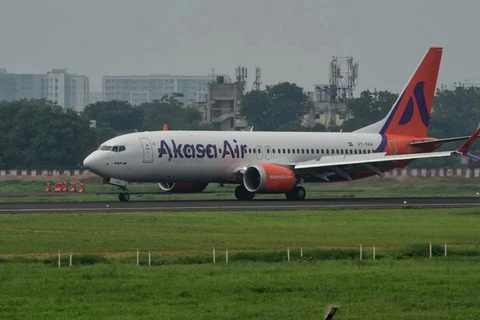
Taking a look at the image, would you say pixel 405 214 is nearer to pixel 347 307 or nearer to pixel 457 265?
pixel 457 265

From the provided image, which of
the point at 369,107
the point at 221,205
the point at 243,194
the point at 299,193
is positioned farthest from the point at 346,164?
the point at 369,107

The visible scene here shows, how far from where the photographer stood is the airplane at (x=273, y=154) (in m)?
70.6

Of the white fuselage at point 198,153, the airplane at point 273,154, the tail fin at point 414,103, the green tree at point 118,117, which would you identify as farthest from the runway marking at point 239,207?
the green tree at point 118,117

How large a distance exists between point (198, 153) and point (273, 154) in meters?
5.87

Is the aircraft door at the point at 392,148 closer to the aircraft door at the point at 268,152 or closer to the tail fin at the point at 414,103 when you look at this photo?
the tail fin at the point at 414,103

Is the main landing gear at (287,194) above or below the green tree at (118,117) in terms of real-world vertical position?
below

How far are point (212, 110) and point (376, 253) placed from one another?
509 feet

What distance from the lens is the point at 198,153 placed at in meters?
72.1

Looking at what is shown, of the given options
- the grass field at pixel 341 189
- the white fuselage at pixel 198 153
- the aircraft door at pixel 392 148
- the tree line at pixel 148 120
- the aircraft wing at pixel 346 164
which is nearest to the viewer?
the white fuselage at pixel 198 153

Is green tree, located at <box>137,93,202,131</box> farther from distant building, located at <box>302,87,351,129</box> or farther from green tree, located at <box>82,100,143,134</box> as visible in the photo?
distant building, located at <box>302,87,351,129</box>

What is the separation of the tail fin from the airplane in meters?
0.06

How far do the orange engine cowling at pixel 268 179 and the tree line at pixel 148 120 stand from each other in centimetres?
4015

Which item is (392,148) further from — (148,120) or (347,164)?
(148,120)

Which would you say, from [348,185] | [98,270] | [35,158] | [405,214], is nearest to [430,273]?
[98,270]
